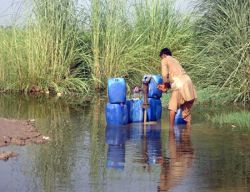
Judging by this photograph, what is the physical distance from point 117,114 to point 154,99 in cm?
88

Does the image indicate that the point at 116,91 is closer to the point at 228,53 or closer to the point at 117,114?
the point at 117,114

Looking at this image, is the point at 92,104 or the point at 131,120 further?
the point at 92,104

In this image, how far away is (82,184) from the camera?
6281mm

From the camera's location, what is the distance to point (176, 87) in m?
10.2

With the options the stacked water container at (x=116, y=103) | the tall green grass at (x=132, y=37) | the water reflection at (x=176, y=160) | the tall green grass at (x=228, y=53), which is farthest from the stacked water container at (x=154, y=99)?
the tall green grass at (x=132, y=37)

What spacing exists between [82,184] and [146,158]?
57.7 inches

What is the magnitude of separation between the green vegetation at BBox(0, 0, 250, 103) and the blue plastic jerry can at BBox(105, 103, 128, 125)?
458 centimetres

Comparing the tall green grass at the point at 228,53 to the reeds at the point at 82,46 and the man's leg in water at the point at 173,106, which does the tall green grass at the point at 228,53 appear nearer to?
the reeds at the point at 82,46

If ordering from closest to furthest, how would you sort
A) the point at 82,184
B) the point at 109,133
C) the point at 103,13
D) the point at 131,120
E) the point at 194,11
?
the point at 82,184 → the point at 109,133 → the point at 131,120 → the point at 194,11 → the point at 103,13

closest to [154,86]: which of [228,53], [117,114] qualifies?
[117,114]

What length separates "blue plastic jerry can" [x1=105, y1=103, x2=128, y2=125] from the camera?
400 inches

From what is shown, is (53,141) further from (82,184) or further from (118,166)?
(82,184)

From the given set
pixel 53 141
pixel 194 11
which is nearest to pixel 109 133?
pixel 53 141

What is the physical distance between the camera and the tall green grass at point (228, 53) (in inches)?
499
